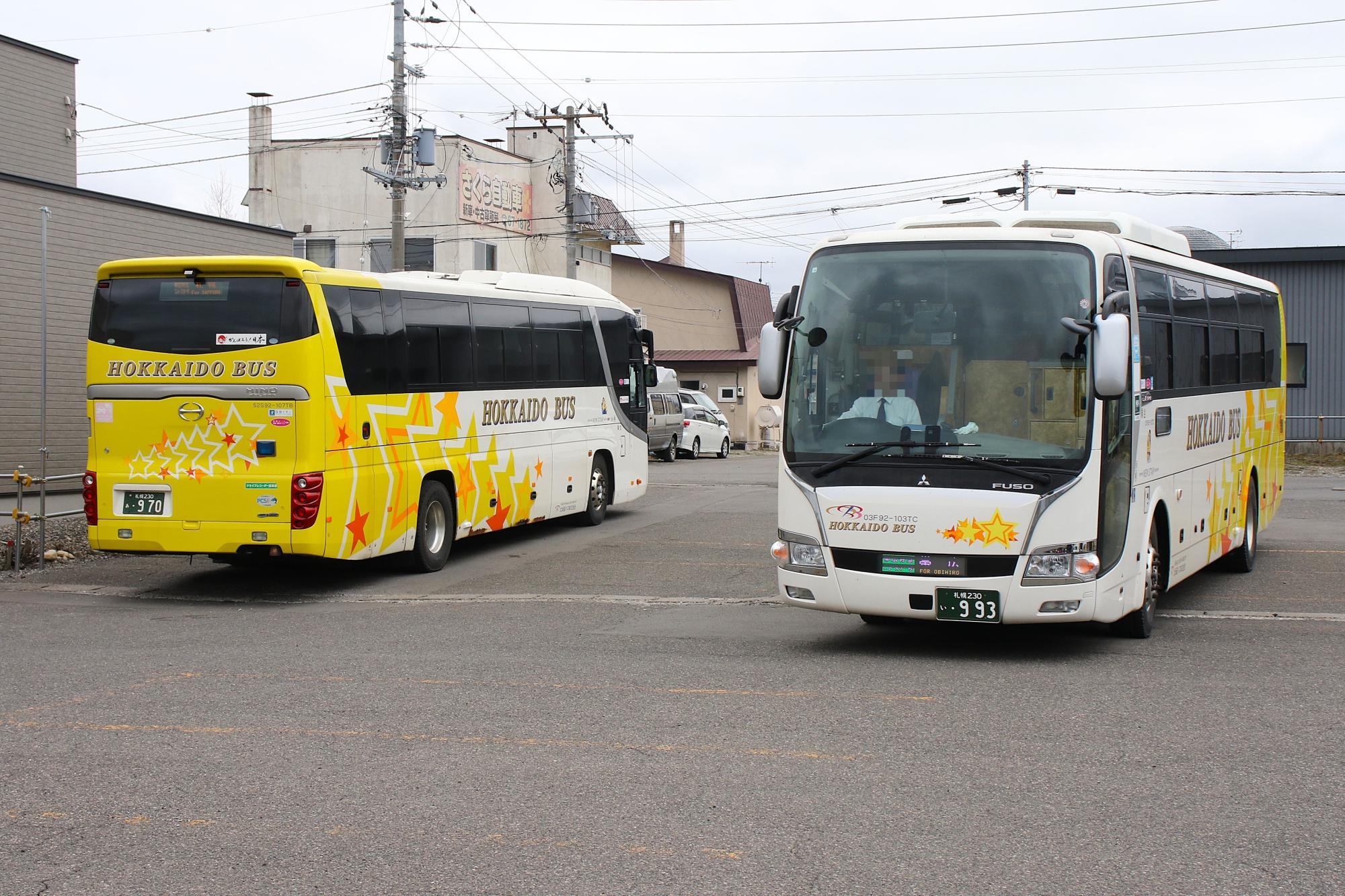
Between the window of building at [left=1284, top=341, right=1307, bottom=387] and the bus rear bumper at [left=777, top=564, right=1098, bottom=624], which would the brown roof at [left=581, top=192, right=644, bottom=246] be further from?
the bus rear bumper at [left=777, top=564, right=1098, bottom=624]

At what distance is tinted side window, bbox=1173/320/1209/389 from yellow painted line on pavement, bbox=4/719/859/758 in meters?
5.59

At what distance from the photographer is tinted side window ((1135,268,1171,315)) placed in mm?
10164

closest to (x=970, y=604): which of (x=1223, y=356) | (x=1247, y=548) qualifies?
(x=1223, y=356)

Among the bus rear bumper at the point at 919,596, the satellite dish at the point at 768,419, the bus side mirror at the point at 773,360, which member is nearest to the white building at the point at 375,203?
the satellite dish at the point at 768,419

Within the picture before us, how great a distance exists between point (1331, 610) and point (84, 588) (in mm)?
11963

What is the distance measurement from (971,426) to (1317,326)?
30.2 meters

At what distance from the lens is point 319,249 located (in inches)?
1726

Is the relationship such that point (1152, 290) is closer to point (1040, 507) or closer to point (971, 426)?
point (971, 426)

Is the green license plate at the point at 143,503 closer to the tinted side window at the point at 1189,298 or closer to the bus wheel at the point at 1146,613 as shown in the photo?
the bus wheel at the point at 1146,613

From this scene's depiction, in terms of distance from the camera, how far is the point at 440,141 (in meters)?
42.1

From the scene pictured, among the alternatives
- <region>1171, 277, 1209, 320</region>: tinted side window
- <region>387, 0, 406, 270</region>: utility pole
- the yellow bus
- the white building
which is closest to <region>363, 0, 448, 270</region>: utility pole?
<region>387, 0, 406, 270</region>: utility pole

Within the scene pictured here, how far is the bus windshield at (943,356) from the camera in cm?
920

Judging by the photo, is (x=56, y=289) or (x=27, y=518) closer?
(x=27, y=518)

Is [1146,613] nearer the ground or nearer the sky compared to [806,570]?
nearer the ground
